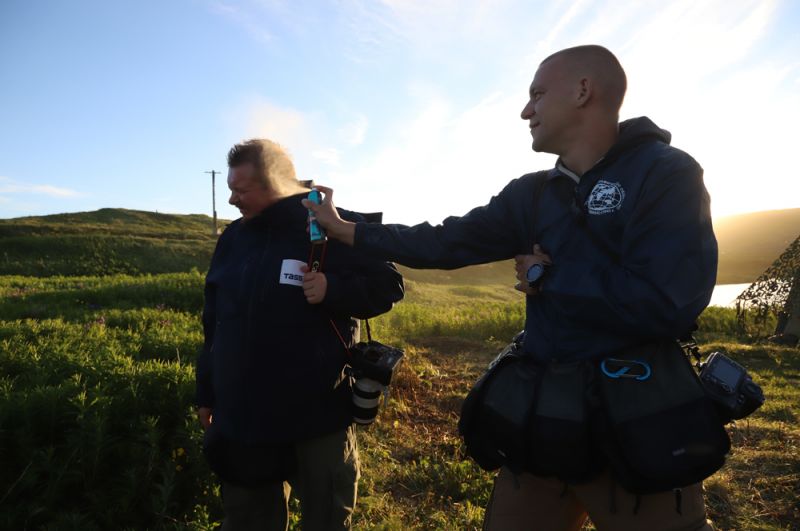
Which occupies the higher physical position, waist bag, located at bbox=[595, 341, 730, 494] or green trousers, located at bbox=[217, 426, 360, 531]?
waist bag, located at bbox=[595, 341, 730, 494]

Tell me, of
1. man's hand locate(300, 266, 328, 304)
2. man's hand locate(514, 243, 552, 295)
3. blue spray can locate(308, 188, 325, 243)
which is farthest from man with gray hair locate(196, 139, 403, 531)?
man's hand locate(514, 243, 552, 295)

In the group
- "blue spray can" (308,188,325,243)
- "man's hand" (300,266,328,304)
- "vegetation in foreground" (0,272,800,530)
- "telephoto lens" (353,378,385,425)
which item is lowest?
"vegetation in foreground" (0,272,800,530)

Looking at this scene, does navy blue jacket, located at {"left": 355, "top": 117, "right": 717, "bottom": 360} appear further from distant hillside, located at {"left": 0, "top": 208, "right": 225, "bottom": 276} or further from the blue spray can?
distant hillside, located at {"left": 0, "top": 208, "right": 225, "bottom": 276}

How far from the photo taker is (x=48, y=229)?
40.9 meters

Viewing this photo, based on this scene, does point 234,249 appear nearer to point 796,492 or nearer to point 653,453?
point 653,453

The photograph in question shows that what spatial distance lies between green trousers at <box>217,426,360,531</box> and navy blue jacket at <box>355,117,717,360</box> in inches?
49.7

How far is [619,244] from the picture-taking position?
1647 millimetres

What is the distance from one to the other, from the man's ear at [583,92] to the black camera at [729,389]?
1.06 meters

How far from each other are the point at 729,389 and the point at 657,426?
325 mm

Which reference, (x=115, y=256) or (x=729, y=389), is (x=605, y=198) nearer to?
(x=729, y=389)

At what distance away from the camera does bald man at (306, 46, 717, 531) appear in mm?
1474

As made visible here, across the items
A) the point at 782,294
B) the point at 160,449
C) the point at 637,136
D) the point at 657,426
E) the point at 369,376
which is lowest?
the point at 160,449

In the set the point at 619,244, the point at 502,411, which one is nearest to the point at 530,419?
the point at 502,411

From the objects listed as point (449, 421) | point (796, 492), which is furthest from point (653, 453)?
point (449, 421)
